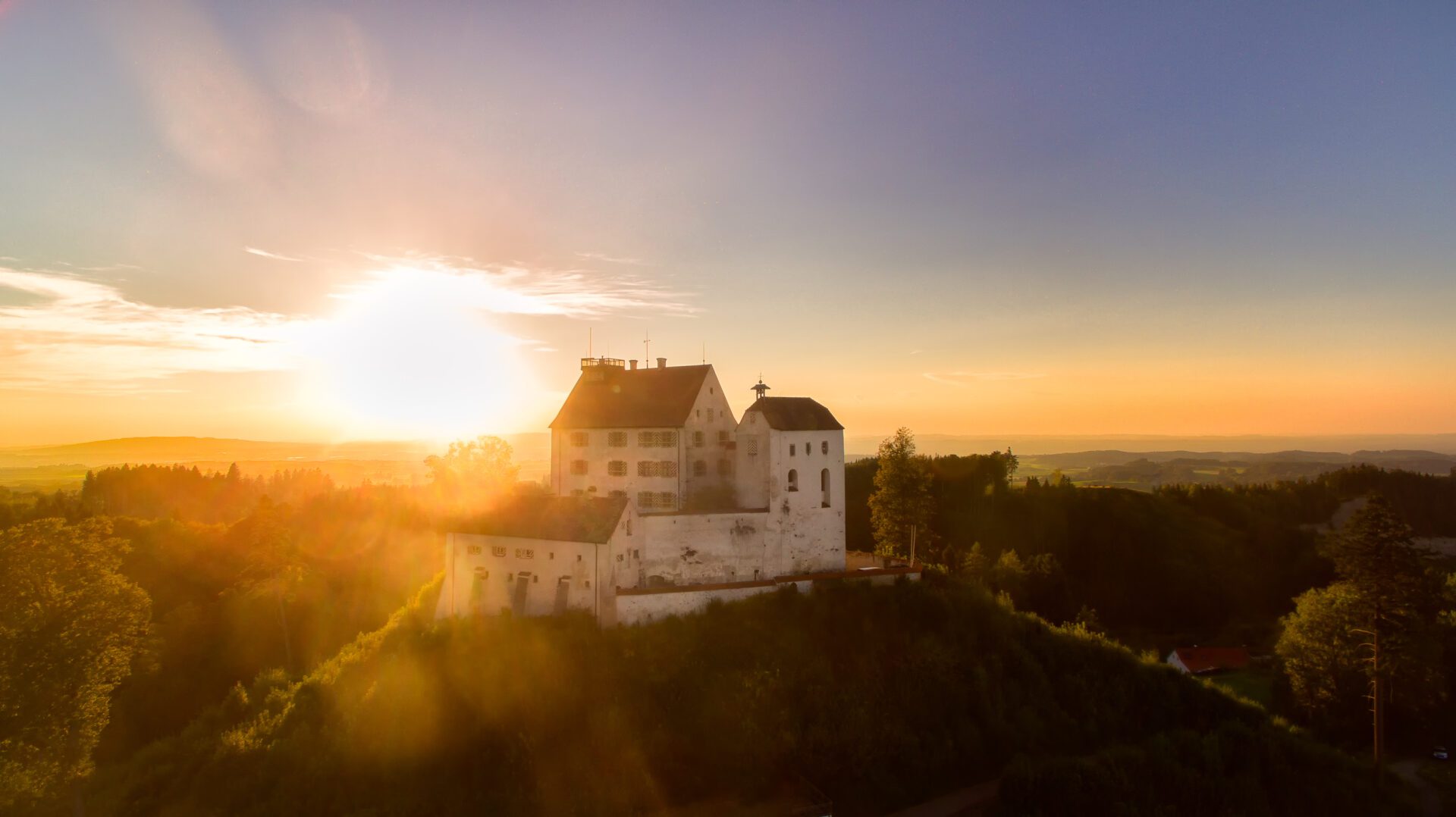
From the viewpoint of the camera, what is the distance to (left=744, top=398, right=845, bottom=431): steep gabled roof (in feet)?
138

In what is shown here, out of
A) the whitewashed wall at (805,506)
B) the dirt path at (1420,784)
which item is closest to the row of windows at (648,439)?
the whitewashed wall at (805,506)

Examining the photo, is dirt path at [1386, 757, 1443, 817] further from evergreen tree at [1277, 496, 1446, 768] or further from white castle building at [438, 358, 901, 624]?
white castle building at [438, 358, 901, 624]

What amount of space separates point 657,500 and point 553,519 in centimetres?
695

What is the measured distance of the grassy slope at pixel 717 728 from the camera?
30.9m

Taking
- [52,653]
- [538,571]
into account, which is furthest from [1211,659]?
[52,653]

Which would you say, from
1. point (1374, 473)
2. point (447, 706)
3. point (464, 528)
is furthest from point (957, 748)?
point (1374, 473)

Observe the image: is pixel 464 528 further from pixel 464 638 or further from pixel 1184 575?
pixel 1184 575

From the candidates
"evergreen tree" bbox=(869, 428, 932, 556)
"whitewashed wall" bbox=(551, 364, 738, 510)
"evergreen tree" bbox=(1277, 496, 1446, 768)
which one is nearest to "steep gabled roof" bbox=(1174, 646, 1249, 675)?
"evergreen tree" bbox=(1277, 496, 1446, 768)

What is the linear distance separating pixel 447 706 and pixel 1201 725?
135 ft

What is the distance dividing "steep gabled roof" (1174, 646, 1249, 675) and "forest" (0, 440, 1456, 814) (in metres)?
9.80

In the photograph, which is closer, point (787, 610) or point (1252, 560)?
point (787, 610)

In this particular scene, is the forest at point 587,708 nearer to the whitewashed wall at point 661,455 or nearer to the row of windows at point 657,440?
the whitewashed wall at point 661,455

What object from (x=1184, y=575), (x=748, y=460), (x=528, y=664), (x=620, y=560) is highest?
(x=748, y=460)

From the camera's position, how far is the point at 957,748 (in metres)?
36.5
